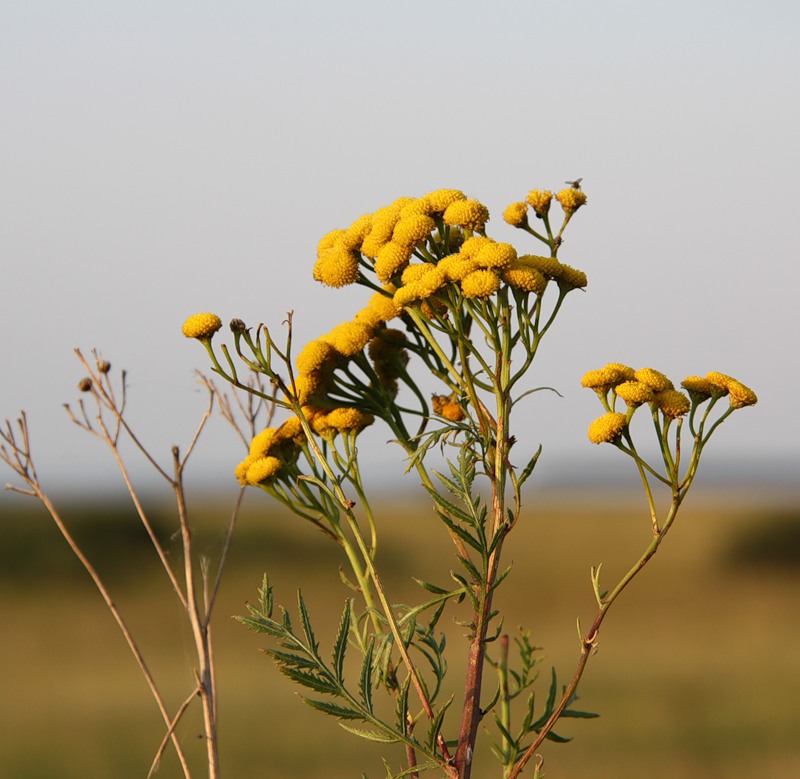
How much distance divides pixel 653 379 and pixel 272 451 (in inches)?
28.6

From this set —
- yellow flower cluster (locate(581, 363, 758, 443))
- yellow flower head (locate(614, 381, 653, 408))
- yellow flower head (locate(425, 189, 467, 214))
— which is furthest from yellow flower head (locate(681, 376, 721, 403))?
yellow flower head (locate(425, 189, 467, 214))

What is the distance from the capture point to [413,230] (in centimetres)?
187

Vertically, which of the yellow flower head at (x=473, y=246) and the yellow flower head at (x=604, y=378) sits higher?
the yellow flower head at (x=473, y=246)

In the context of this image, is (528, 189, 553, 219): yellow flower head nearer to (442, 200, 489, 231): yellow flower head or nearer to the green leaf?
(442, 200, 489, 231): yellow flower head

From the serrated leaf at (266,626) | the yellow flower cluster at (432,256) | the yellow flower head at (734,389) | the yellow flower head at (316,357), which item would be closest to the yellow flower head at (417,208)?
the yellow flower cluster at (432,256)

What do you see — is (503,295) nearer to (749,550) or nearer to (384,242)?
(384,242)

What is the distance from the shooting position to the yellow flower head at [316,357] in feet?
6.26

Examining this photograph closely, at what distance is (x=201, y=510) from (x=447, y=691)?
37.0ft

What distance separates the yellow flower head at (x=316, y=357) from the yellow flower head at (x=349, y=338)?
0.05 ft

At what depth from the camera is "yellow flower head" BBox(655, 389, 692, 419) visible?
1888 mm

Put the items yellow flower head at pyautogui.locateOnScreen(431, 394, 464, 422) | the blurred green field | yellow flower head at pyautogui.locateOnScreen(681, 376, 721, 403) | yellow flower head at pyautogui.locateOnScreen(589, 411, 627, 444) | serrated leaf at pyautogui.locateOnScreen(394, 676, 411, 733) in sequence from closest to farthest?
1. serrated leaf at pyautogui.locateOnScreen(394, 676, 411, 733)
2. yellow flower head at pyautogui.locateOnScreen(589, 411, 627, 444)
3. yellow flower head at pyautogui.locateOnScreen(681, 376, 721, 403)
4. yellow flower head at pyautogui.locateOnScreen(431, 394, 464, 422)
5. the blurred green field

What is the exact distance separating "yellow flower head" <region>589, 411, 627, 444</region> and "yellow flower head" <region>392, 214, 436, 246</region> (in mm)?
453

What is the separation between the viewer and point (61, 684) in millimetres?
13008

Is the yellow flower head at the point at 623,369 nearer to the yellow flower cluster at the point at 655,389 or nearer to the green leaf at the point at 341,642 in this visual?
the yellow flower cluster at the point at 655,389
